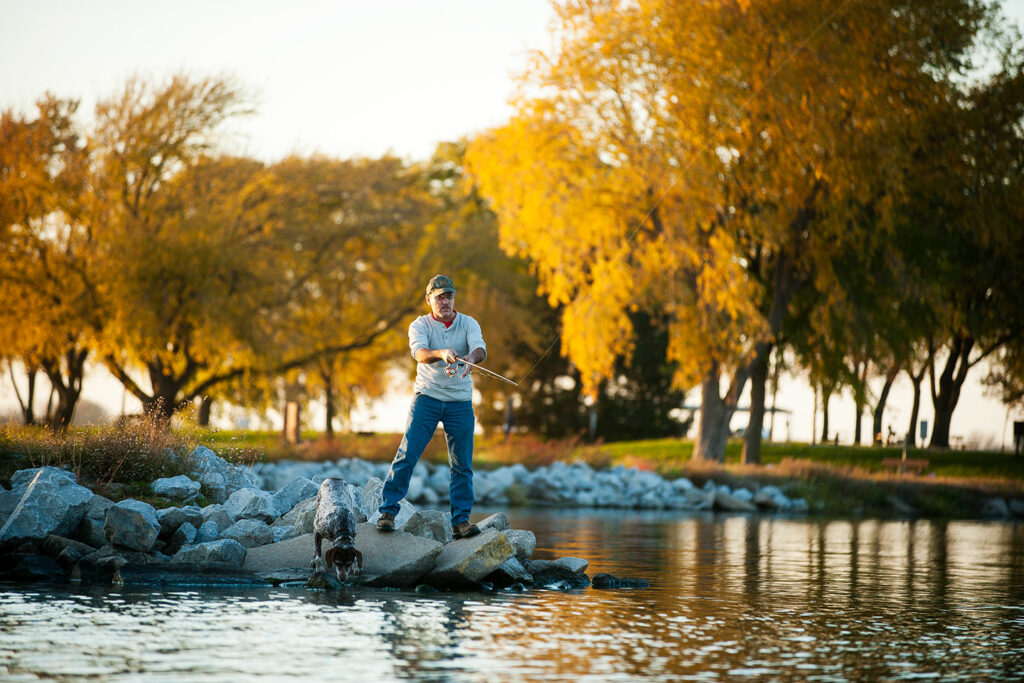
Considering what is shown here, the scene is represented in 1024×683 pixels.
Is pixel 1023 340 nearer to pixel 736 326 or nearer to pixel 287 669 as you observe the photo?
pixel 736 326

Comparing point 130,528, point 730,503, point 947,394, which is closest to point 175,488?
point 130,528

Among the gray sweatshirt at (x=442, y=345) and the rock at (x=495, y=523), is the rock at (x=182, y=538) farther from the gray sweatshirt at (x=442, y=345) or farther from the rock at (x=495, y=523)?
the rock at (x=495, y=523)

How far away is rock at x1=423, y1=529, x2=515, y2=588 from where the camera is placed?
393 inches

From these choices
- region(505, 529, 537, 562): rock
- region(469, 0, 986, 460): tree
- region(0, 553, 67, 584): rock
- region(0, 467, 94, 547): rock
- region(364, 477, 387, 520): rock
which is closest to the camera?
region(0, 553, 67, 584): rock

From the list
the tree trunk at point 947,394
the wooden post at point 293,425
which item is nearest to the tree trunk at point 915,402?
the tree trunk at point 947,394

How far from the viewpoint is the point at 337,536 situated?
10008 millimetres

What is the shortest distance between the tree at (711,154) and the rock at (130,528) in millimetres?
19893

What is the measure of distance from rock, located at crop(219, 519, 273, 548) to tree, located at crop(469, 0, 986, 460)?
18998 millimetres

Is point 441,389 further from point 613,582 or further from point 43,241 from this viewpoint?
point 43,241

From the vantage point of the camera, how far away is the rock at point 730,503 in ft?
87.7

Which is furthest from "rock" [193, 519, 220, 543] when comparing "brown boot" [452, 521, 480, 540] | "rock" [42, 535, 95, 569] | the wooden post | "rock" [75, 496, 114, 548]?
the wooden post

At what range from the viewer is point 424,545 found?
10133mm

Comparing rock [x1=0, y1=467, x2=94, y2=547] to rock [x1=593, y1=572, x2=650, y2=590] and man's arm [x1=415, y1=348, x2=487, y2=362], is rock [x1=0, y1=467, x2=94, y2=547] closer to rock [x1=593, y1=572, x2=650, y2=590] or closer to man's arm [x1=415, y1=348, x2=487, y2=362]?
man's arm [x1=415, y1=348, x2=487, y2=362]

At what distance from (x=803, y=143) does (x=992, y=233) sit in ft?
23.7
